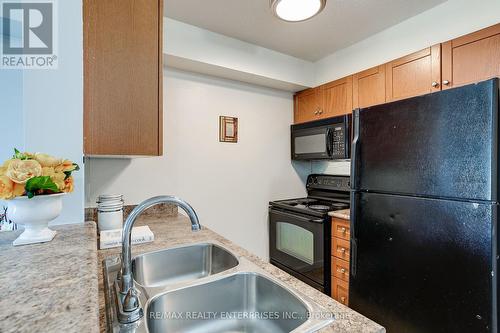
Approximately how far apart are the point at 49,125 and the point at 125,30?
635 millimetres

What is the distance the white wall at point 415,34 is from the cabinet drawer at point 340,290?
6.09 feet

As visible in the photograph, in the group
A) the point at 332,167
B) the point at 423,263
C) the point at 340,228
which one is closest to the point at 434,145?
the point at 423,263

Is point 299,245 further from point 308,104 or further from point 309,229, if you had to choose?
point 308,104

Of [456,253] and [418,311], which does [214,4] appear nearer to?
[456,253]

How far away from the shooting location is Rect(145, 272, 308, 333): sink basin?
2.61 ft

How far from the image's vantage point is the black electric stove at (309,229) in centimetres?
205

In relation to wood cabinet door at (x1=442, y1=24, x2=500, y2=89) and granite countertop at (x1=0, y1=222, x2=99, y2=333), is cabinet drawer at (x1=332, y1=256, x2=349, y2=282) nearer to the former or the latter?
wood cabinet door at (x1=442, y1=24, x2=500, y2=89)

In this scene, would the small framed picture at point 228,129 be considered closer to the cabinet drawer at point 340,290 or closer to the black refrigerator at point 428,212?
the black refrigerator at point 428,212

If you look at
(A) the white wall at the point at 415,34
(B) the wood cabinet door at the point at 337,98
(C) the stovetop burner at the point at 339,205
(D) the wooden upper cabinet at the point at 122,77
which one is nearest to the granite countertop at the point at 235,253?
(D) the wooden upper cabinet at the point at 122,77

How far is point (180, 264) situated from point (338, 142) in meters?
1.69

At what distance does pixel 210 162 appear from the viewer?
92.4 inches

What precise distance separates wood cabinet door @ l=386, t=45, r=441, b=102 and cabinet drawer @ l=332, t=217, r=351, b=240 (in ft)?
3.46

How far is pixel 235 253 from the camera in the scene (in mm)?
1129

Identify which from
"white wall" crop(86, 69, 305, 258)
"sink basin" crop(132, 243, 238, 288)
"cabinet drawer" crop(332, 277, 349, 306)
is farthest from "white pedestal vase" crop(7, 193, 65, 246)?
"cabinet drawer" crop(332, 277, 349, 306)
